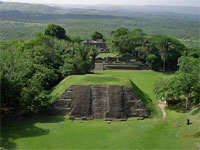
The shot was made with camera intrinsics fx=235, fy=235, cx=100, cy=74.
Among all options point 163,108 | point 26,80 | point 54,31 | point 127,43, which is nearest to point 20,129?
point 26,80

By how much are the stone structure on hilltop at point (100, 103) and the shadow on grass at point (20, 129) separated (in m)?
1.70

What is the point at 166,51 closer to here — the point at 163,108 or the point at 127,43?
the point at 127,43

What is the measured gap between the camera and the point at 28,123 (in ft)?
73.4

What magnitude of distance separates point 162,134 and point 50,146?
950 centimetres

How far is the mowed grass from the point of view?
18.5 meters

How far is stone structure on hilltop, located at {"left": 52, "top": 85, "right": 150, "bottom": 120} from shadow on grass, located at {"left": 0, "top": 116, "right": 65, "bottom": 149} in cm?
170

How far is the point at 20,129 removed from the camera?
21047 mm

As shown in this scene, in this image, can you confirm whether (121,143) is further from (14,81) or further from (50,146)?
(14,81)

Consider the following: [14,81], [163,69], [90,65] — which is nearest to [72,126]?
[14,81]

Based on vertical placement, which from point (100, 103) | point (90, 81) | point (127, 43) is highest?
point (127, 43)

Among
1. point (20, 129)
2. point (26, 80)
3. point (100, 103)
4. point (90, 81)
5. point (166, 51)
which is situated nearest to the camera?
point (20, 129)

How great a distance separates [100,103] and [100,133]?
4.74 metres

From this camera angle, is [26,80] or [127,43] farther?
[127,43]

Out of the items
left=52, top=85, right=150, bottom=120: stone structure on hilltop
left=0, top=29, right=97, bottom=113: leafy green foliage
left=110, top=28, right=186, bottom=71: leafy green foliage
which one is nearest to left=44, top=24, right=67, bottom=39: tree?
left=110, top=28, right=186, bottom=71: leafy green foliage
